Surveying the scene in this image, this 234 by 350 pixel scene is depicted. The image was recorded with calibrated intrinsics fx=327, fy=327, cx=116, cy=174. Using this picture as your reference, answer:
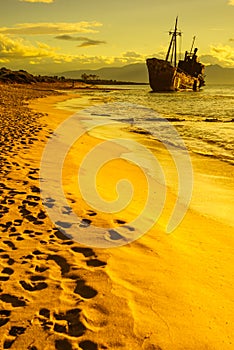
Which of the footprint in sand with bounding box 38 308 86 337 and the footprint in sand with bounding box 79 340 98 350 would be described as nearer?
the footprint in sand with bounding box 79 340 98 350

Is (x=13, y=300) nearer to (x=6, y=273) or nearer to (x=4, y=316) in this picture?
(x=4, y=316)

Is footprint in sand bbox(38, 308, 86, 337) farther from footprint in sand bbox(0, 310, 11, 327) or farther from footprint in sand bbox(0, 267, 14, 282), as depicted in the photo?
footprint in sand bbox(0, 267, 14, 282)

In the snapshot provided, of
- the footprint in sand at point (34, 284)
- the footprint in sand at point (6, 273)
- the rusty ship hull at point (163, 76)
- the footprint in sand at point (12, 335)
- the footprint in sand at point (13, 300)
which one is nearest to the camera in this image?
the footprint in sand at point (12, 335)

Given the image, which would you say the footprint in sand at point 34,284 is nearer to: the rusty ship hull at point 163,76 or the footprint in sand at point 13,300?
the footprint in sand at point 13,300

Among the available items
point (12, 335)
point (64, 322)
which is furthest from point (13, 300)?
point (64, 322)

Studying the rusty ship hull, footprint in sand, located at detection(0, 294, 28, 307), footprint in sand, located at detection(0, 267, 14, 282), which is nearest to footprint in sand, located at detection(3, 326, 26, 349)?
footprint in sand, located at detection(0, 294, 28, 307)

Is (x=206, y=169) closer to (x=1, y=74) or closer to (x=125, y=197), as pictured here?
(x=125, y=197)

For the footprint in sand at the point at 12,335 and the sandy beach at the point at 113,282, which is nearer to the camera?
the footprint in sand at the point at 12,335

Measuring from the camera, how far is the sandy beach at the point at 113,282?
2.89 metres

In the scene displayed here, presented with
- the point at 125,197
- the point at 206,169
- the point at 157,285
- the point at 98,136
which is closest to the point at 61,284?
the point at 157,285

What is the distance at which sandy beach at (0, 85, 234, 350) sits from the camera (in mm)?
2893

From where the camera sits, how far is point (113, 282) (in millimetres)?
3637

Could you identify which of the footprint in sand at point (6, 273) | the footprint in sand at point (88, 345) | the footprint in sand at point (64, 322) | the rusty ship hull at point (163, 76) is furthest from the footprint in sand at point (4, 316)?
the rusty ship hull at point (163, 76)

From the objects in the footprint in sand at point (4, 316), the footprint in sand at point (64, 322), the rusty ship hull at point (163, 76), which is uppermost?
the rusty ship hull at point (163, 76)
